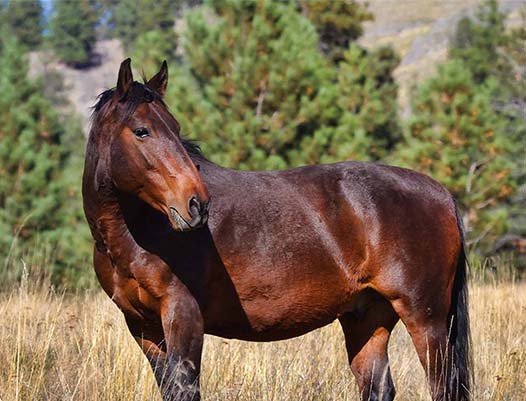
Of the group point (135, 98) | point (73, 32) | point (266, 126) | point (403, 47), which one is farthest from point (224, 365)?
point (403, 47)

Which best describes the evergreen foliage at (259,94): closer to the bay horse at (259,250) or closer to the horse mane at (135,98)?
the bay horse at (259,250)

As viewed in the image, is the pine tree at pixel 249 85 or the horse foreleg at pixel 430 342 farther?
the pine tree at pixel 249 85

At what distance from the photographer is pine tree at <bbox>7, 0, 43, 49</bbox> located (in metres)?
59.2

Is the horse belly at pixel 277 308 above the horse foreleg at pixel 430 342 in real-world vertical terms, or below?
above

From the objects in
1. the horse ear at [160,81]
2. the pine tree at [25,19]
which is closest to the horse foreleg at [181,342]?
the horse ear at [160,81]

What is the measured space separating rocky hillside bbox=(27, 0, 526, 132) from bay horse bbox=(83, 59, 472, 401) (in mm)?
46271

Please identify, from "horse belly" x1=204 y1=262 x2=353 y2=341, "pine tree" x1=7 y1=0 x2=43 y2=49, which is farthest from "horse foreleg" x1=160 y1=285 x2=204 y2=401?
"pine tree" x1=7 y1=0 x2=43 y2=49

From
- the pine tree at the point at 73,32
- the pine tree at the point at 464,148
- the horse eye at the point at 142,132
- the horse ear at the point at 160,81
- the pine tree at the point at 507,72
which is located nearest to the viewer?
the horse eye at the point at 142,132

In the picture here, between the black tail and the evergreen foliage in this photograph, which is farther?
the evergreen foliage

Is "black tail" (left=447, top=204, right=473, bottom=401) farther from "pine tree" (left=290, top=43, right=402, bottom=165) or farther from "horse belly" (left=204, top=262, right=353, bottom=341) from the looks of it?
"pine tree" (left=290, top=43, right=402, bottom=165)

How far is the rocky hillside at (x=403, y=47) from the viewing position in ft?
216

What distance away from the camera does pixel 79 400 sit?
12.0 feet

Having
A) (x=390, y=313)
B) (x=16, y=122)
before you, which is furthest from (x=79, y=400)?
(x=16, y=122)

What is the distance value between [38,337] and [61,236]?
8.75 m
